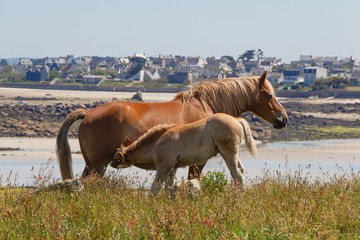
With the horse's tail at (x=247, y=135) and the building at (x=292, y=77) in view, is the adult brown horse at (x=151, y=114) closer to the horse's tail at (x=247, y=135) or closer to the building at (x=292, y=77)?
the horse's tail at (x=247, y=135)

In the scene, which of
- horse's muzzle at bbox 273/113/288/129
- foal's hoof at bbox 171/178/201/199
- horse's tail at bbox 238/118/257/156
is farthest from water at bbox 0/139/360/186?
horse's tail at bbox 238/118/257/156

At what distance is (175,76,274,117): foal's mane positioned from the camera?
383 inches

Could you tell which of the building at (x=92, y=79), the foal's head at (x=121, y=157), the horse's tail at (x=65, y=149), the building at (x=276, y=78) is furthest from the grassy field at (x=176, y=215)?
the building at (x=276, y=78)

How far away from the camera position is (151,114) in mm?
9195

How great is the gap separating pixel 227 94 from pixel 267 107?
770 mm

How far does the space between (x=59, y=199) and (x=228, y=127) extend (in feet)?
7.81

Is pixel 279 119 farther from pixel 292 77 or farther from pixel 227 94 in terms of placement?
pixel 292 77

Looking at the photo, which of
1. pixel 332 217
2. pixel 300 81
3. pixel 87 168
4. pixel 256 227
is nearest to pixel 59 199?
pixel 87 168

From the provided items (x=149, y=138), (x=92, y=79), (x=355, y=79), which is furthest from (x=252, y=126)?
(x=92, y=79)

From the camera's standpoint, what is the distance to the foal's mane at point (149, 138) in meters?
8.47

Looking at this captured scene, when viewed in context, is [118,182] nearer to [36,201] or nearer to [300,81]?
[36,201]

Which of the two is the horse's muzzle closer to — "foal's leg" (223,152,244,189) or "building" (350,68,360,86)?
"foal's leg" (223,152,244,189)

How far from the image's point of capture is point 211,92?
9758 mm

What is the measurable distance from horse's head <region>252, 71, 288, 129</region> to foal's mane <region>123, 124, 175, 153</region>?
211 cm
